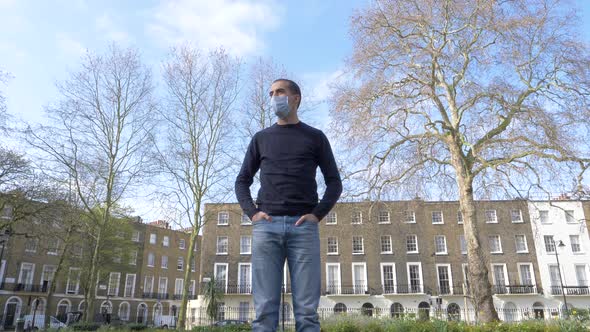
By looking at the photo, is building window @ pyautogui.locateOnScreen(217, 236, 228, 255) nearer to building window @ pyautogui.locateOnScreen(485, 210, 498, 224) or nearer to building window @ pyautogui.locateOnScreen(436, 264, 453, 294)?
building window @ pyautogui.locateOnScreen(436, 264, 453, 294)

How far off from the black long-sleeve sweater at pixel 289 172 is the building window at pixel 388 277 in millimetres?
38782

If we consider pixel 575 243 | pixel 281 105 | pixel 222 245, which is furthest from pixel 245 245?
pixel 281 105

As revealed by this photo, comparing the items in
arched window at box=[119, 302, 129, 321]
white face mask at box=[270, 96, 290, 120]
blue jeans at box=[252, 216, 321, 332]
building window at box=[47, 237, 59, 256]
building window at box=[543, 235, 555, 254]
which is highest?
building window at box=[543, 235, 555, 254]

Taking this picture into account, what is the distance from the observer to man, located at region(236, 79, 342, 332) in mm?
2539

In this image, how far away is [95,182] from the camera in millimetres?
20672

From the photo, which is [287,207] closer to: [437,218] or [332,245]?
[332,245]

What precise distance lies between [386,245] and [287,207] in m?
39.7

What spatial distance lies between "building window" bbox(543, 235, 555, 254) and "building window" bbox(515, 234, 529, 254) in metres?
1.95

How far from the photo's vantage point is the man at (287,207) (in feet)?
8.33

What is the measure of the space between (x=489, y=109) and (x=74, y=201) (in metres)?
19.4

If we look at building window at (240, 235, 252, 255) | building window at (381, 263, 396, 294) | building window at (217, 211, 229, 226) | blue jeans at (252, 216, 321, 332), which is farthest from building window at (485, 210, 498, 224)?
blue jeans at (252, 216, 321, 332)

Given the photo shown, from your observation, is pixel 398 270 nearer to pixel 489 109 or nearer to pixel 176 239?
pixel 489 109

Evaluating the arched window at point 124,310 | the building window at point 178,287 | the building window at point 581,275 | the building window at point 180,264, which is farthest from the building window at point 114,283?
the building window at point 581,275

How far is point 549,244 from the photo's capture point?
40.1 m
